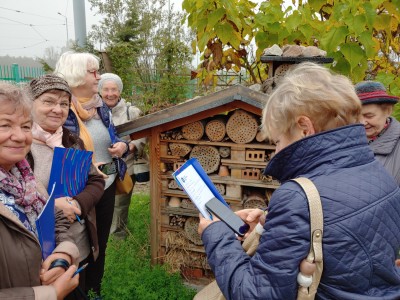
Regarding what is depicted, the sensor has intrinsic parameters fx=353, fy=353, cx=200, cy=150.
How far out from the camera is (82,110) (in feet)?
8.96

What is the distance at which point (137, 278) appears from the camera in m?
3.29

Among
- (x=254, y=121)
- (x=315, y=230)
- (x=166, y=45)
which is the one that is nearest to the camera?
(x=315, y=230)

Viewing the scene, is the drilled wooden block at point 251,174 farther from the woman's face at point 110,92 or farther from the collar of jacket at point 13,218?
the collar of jacket at point 13,218

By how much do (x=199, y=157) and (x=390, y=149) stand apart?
158 centimetres

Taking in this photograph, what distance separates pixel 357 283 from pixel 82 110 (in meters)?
2.27

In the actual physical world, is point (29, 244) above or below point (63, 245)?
above

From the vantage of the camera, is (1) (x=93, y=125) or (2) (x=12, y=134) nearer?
(2) (x=12, y=134)

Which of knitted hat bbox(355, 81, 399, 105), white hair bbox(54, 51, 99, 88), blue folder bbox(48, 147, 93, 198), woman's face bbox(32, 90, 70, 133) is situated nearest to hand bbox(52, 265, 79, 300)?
blue folder bbox(48, 147, 93, 198)

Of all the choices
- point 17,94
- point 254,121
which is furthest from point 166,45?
point 17,94

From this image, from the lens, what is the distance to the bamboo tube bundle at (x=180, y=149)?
3.25 m

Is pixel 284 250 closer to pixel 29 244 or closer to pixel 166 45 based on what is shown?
pixel 29 244

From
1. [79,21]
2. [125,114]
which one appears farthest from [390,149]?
[79,21]

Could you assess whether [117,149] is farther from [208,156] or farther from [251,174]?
[251,174]

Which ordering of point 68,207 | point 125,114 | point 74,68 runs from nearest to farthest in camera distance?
point 68,207, point 74,68, point 125,114
